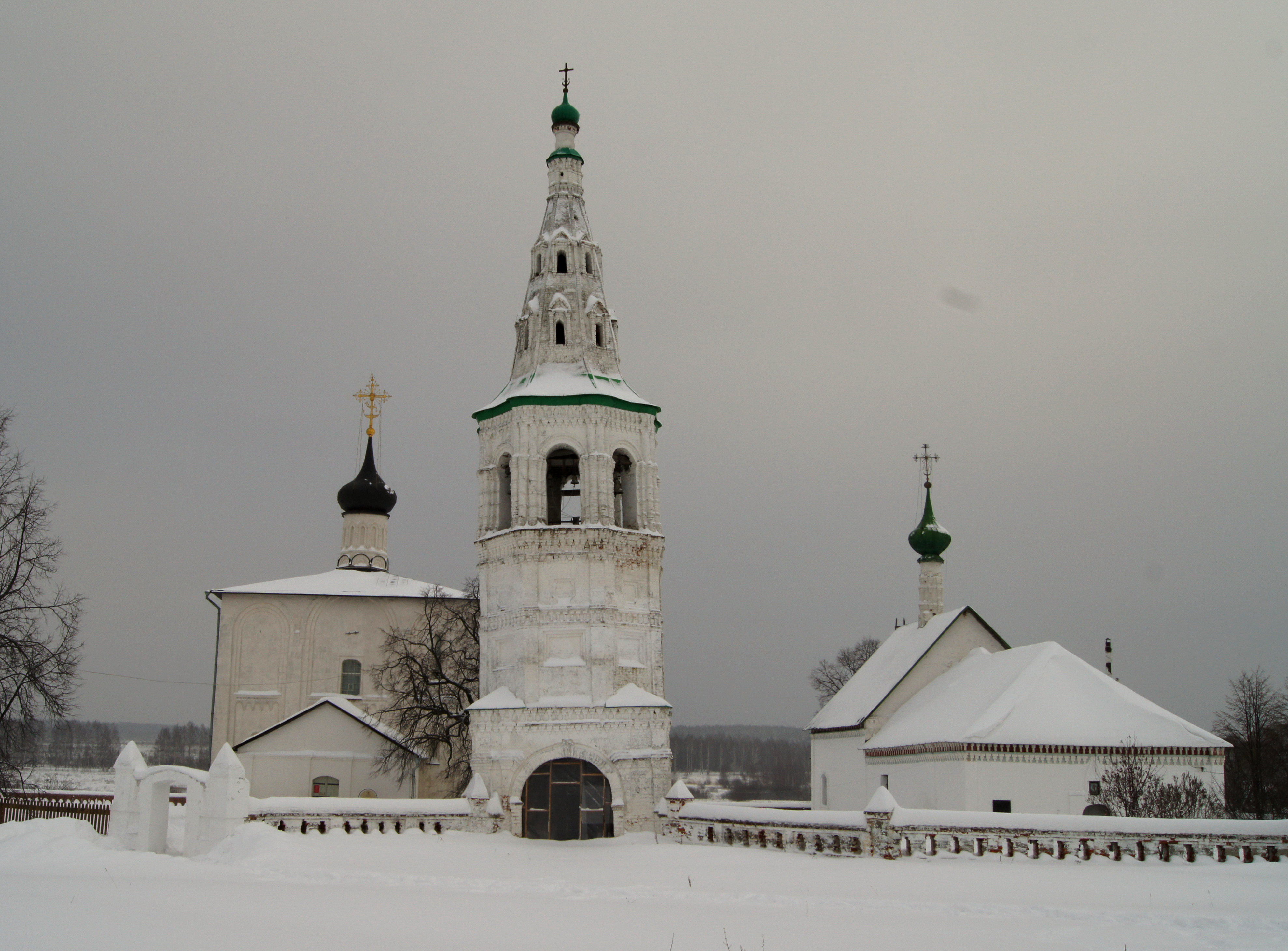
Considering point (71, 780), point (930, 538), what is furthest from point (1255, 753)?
point (71, 780)

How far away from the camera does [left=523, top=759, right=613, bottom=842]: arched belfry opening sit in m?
25.5

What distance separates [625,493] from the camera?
94.6 feet

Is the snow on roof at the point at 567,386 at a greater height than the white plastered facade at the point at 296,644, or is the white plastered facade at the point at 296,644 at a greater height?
the snow on roof at the point at 567,386

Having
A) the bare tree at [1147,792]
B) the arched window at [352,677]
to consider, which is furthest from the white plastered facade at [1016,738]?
the arched window at [352,677]

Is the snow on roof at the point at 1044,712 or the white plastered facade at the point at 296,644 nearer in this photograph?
the snow on roof at the point at 1044,712

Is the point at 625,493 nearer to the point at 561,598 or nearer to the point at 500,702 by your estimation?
the point at 561,598

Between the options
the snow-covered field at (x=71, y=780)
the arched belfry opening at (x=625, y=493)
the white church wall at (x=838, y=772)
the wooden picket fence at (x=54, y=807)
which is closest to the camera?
the wooden picket fence at (x=54, y=807)

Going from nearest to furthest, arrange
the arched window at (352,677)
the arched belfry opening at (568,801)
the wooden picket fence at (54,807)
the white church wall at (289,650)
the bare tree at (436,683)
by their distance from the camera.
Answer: the wooden picket fence at (54,807) < the arched belfry opening at (568,801) < the bare tree at (436,683) < the white church wall at (289,650) < the arched window at (352,677)

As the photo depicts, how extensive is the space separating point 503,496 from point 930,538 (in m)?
13.2

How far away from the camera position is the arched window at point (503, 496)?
1115 inches

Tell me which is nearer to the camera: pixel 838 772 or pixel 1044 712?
pixel 1044 712

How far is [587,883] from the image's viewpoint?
16.4 metres

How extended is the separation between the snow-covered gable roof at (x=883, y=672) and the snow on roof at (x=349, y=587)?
500 inches

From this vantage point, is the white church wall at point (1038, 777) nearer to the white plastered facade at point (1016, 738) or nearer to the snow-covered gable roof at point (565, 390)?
the white plastered facade at point (1016, 738)
